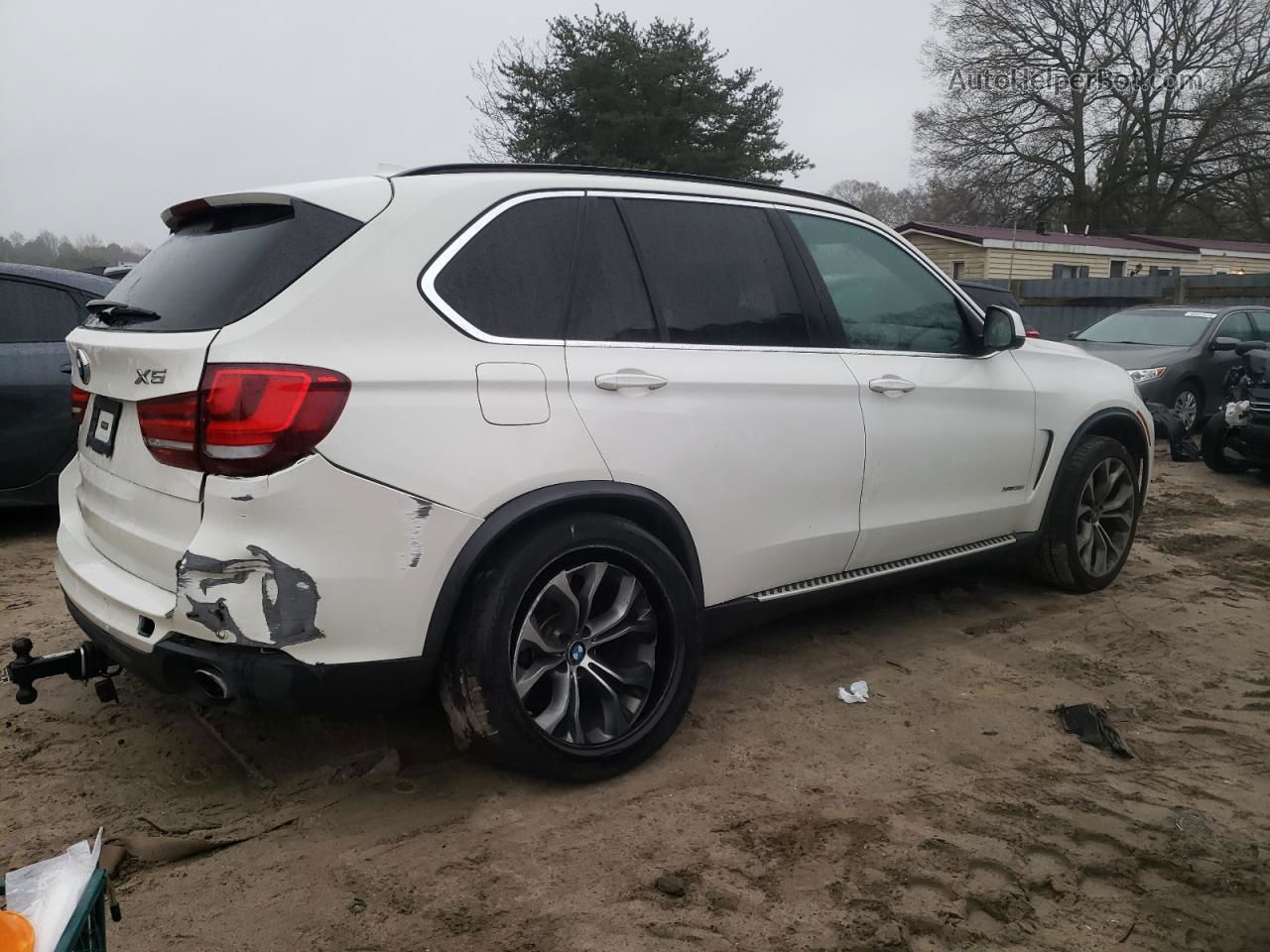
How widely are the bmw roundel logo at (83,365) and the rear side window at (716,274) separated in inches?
67.4

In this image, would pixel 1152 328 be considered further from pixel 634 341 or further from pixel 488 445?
pixel 488 445

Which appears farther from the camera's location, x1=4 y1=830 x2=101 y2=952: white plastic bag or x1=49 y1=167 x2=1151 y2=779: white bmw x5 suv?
x1=49 y1=167 x2=1151 y2=779: white bmw x5 suv

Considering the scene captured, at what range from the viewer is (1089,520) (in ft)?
15.9

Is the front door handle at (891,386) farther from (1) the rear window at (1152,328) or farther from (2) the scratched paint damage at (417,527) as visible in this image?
(1) the rear window at (1152,328)

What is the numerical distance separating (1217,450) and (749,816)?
8.24 metres

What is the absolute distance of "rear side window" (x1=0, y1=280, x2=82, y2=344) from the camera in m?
5.62

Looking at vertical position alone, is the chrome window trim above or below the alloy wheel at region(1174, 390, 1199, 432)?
above

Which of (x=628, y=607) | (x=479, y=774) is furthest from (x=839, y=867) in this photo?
(x=479, y=774)

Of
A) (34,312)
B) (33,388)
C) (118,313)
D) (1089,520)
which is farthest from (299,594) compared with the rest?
(34,312)

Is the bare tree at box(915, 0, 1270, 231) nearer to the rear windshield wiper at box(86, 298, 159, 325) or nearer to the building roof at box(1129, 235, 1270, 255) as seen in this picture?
the building roof at box(1129, 235, 1270, 255)

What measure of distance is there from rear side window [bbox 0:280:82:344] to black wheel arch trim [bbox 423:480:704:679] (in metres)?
4.37

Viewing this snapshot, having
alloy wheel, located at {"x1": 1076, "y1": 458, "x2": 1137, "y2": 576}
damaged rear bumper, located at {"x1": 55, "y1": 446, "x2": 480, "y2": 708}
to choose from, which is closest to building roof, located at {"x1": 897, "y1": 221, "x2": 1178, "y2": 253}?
alloy wheel, located at {"x1": 1076, "y1": 458, "x2": 1137, "y2": 576}

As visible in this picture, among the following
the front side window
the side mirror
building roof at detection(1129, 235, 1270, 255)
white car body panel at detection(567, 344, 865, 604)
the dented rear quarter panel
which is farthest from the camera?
building roof at detection(1129, 235, 1270, 255)

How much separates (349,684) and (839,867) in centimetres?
135
